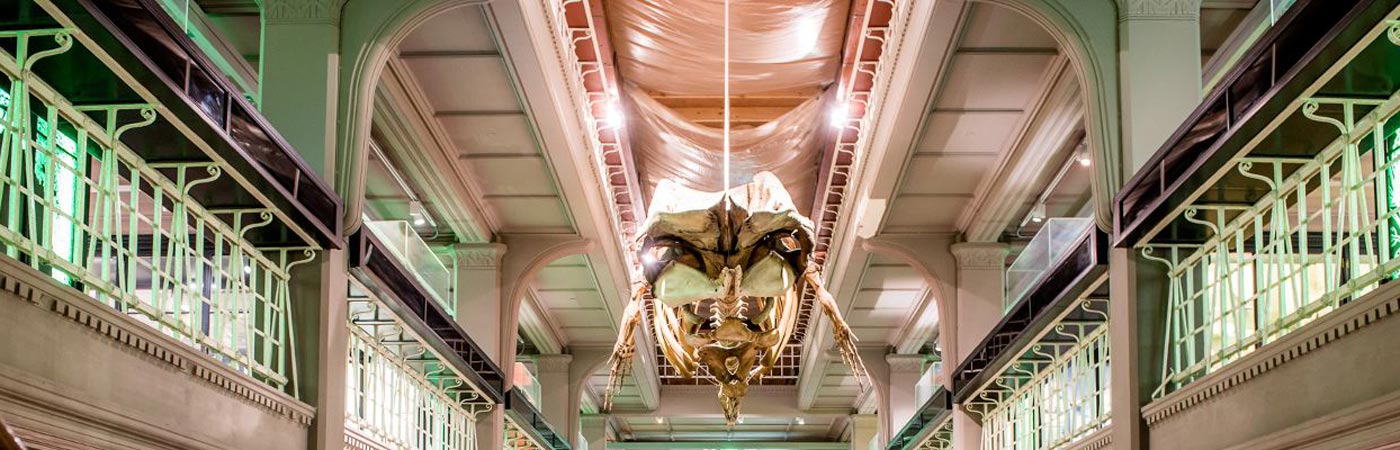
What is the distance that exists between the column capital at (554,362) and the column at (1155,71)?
17945 millimetres

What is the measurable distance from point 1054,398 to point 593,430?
20032 millimetres

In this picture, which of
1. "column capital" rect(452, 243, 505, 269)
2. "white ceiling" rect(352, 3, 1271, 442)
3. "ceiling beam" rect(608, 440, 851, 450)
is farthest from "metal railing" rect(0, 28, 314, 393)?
"ceiling beam" rect(608, 440, 851, 450)

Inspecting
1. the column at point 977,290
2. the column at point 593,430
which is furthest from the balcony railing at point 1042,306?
the column at point 593,430

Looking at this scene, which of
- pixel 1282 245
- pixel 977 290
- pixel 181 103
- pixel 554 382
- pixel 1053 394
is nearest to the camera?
pixel 181 103

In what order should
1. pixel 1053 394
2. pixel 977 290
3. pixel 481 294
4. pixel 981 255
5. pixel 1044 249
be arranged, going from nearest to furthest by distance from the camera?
pixel 1053 394 → pixel 1044 249 → pixel 481 294 → pixel 981 255 → pixel 977 290

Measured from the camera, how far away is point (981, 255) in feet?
66.3

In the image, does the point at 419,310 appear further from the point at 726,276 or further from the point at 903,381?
the point at 903,381

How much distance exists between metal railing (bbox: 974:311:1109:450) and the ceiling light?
3.55 meters

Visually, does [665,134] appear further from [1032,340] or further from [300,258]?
[300,258]

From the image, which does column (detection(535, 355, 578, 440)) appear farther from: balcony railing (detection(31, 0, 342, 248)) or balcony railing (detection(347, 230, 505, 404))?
balcony railing (detection(31, 0, 342, 248))

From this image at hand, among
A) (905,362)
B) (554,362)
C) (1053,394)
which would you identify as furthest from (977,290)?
(554,362)

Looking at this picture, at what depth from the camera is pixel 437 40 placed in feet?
43.4

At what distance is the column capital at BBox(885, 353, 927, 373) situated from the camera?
27.9 m

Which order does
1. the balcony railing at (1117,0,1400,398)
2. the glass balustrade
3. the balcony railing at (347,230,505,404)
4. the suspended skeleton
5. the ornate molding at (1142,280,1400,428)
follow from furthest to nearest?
the glass balustrade < the suspended skeleton < the balcony railing at (347,230,505,404) < the balcony railing at (1117,0,1400,398) < the ornate molding at (1142,280,1400,428)
